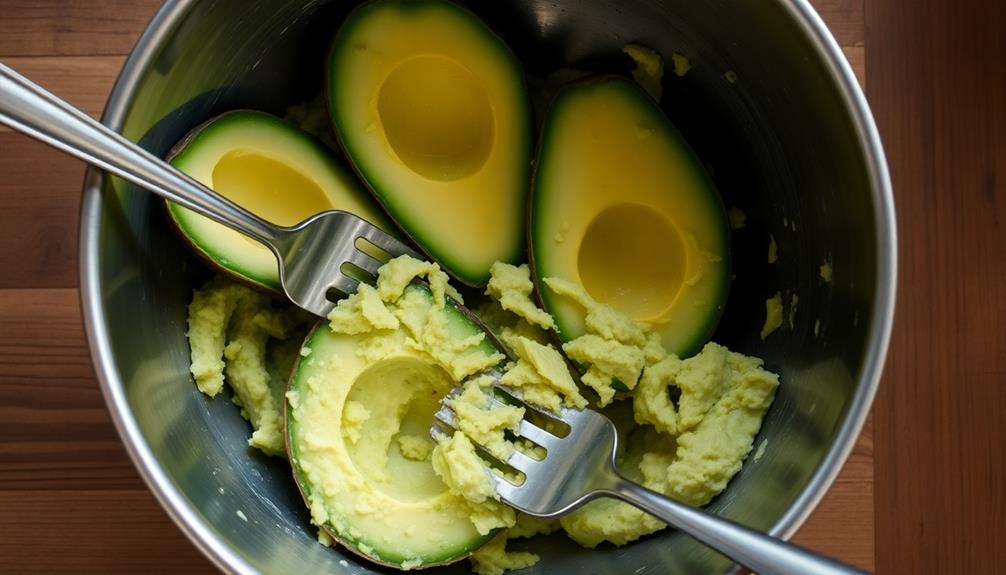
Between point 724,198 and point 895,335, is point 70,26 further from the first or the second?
point 895,335

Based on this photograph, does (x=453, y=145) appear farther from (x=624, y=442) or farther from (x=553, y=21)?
(x=624, y=442)

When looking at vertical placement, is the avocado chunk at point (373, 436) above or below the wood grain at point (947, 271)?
below

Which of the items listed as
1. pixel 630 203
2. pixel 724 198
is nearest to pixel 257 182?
pixel 630 203

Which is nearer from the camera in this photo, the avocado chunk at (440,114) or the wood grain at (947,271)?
the avocado chunk at (440,114)

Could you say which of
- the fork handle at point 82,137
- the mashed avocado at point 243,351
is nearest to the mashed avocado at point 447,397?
the mashed avocado at point 243,351

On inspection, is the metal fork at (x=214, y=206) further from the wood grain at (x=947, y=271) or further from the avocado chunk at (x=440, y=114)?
the wood grain at (x=947, y=271)

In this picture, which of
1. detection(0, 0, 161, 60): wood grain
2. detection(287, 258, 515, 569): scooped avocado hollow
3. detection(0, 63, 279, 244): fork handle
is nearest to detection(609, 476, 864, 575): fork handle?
detection(287, 258, 515, 569): scooped avocado hollow

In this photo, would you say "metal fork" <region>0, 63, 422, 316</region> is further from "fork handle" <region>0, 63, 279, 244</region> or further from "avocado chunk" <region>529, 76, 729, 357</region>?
"avocado chunk" <region>529, 76, 729, 357</region>
